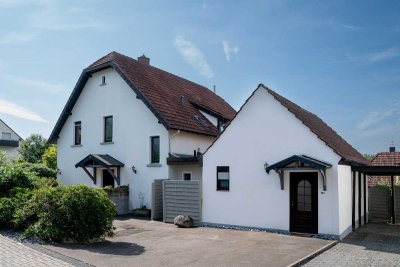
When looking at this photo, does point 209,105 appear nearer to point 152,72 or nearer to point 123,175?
point 152,72

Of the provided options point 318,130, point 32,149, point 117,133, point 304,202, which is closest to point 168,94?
point 117,133

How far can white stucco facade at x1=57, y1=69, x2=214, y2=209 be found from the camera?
1905cm

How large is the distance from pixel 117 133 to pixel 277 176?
10.5m

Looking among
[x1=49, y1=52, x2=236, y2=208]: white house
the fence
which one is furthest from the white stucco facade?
the fence

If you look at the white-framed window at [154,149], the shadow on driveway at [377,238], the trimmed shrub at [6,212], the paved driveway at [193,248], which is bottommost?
the shadow on driveway at [377,238]

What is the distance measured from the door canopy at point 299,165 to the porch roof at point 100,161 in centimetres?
953

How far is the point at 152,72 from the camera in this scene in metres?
23.6

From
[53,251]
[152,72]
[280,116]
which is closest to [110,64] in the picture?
[152,72]

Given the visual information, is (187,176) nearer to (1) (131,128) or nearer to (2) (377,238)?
(1) (131,128)

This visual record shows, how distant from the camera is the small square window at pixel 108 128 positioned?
21500 mm

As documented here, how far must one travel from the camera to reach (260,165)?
553 inches

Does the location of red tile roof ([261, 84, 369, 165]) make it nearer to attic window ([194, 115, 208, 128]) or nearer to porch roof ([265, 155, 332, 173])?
porch roof ([265, 155, 332, 173])

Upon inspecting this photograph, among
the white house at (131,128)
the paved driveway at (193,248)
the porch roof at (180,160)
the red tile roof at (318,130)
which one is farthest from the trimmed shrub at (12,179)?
the red tile roof at (318,130)

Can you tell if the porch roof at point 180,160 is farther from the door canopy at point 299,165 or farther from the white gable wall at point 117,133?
the door canopy at point 299,165
